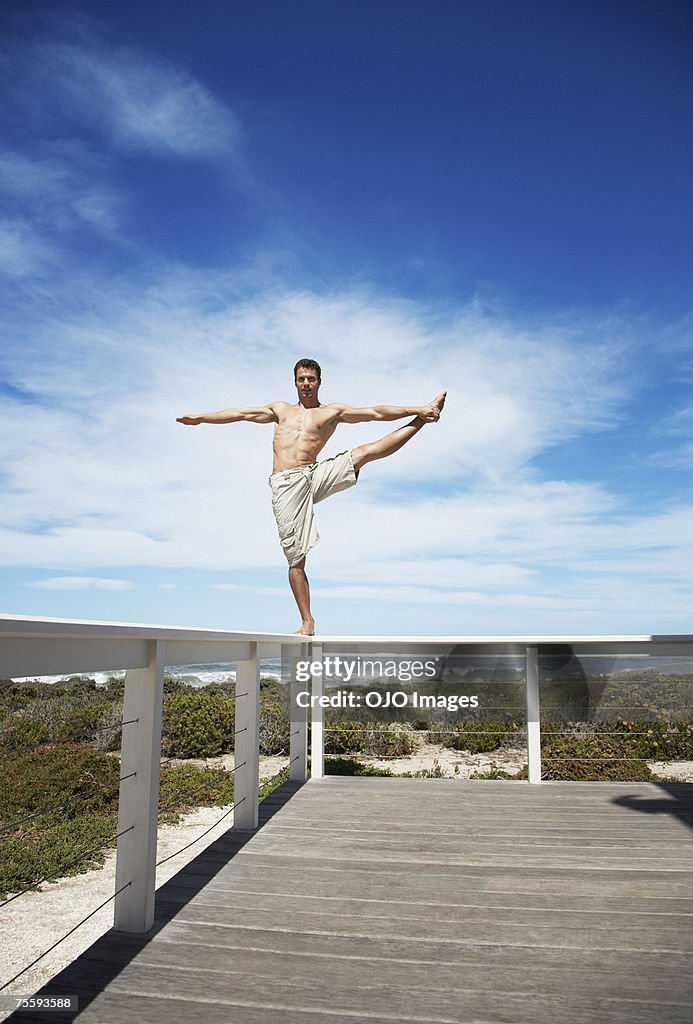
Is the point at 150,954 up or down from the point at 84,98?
down

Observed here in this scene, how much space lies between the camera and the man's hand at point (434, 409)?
15.5 feet

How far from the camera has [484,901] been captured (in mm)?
2307

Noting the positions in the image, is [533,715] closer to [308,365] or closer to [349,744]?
[349,744]

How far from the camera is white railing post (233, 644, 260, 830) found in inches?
125

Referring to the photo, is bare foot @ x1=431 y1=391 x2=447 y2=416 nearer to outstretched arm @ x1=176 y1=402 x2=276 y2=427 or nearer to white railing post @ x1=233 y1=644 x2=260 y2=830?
outstretched arm @ x1=176 y1=402 x2=276 y2=427

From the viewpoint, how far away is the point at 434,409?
4734 mm

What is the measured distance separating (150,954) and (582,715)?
11.8ft

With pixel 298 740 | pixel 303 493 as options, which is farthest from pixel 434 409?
pixel 298 740

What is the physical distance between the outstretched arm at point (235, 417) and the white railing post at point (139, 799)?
332cm

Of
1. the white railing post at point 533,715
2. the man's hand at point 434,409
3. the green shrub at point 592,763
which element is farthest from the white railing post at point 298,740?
the green shrub at point 592,763

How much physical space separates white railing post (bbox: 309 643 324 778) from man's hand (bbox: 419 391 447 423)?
1.63 m

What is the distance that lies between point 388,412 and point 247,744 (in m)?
2.55

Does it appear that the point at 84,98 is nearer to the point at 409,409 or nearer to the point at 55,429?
the point at 55,429

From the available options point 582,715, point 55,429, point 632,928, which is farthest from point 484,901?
point 55,429
